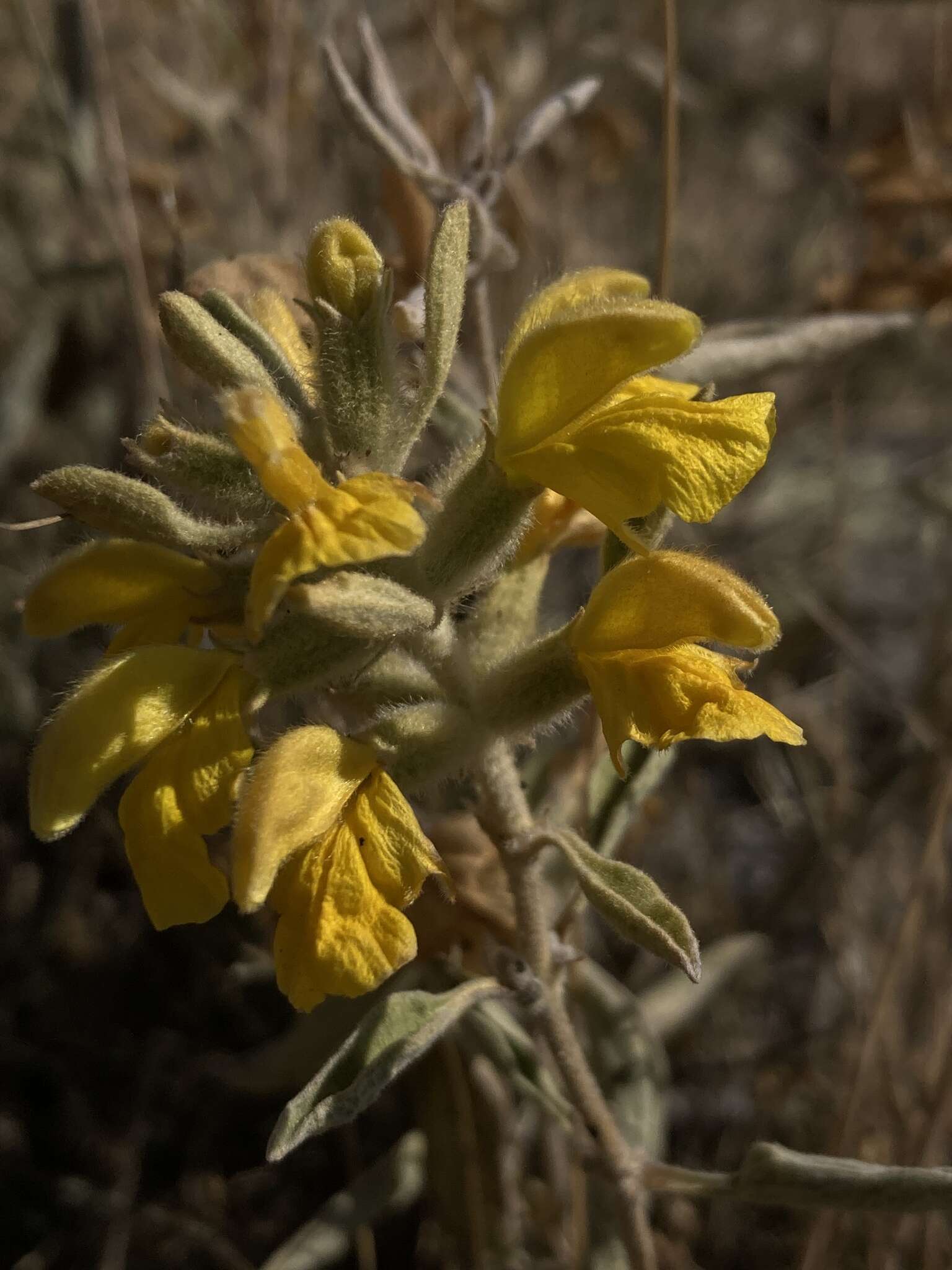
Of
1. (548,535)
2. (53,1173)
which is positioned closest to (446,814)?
(548,535)

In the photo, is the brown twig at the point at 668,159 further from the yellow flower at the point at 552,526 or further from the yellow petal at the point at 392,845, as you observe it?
the yellow petal at the point at 392,845

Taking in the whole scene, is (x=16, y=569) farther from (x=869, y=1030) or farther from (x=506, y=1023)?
(x=869, y=1030)

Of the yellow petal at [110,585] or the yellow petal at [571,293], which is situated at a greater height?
the yellow petal at [571,293]

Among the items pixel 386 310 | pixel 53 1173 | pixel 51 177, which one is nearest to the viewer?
pixel 386 310

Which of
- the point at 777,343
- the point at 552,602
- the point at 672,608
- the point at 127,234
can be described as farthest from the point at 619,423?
the point at 552,602

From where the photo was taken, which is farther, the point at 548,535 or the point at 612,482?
the point at 548,535

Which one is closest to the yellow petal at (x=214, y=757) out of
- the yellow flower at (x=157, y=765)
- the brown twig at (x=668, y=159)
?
the yellow flower at (x=157, y=765)

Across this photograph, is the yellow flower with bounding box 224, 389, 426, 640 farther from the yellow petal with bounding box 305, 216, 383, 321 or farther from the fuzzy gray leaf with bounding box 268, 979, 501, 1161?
the fuzzy gray leaf with bounding box 268, 979, 501, 1161
